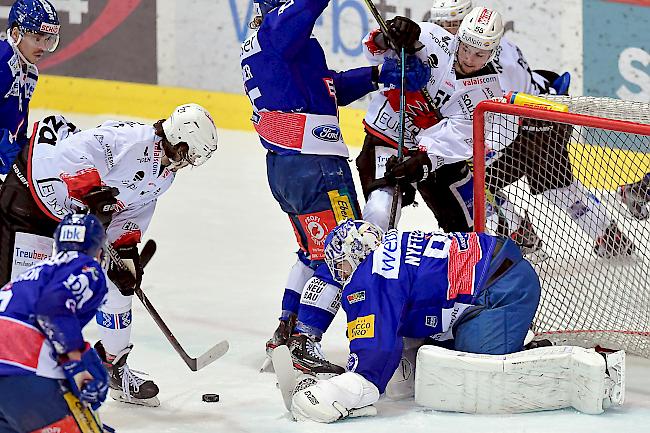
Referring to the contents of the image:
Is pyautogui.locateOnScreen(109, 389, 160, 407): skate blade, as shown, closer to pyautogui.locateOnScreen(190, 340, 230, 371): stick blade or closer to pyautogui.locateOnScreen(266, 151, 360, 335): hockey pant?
pyautogui.locateOnScreen(190, 340, 230, 371): stick blade

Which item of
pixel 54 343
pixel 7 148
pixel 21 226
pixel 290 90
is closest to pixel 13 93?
pixel 7 148

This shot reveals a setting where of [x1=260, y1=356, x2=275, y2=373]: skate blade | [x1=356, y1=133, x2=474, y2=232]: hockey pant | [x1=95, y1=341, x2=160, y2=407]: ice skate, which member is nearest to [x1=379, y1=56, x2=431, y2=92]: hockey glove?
[x1=356, y1=133, x2=474, y2=232]: hockey pant

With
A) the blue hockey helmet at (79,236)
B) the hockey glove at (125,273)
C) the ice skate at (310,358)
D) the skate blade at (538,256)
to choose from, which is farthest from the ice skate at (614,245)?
the blue hockey helmet at (79,236)

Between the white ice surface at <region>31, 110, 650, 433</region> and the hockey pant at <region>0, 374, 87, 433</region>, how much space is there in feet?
2.61

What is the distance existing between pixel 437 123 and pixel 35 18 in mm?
1469

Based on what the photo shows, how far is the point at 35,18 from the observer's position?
16.0 feet

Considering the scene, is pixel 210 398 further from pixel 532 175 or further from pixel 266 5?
pixel 532 175

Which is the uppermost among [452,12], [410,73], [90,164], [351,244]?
[452,12]

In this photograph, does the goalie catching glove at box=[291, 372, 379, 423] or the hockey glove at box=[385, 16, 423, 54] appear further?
the hockey glove at box=[385, 16, 423, 54]

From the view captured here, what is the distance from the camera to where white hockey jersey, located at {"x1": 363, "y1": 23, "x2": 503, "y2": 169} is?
470 centimetres

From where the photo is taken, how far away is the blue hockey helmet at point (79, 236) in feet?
9.86

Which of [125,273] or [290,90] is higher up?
[290,90]

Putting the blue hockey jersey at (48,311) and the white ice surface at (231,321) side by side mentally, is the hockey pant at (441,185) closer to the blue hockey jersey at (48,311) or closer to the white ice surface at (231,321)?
the white ice surface at (231,321)

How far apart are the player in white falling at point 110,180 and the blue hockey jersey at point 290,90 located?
1.58 ft
